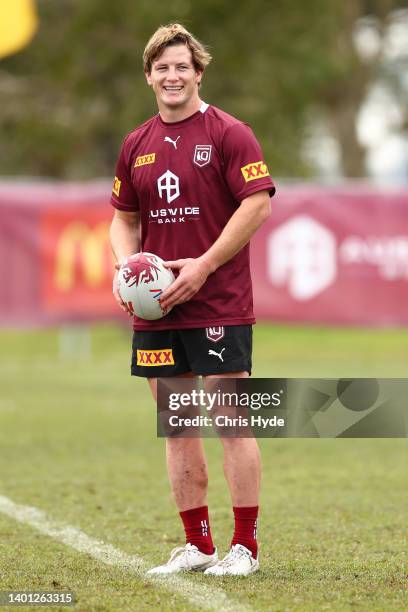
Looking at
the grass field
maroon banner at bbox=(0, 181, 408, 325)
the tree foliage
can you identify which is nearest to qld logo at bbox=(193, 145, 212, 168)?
the grass field

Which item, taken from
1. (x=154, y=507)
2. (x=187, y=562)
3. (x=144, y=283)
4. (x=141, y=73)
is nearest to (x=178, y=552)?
(x=187, y=562)

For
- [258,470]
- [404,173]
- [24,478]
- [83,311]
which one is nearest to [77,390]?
[83,311]

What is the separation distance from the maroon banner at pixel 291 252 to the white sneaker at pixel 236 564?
11389 mm

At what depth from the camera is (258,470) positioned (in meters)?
5.93

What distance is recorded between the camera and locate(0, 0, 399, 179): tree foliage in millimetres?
27469

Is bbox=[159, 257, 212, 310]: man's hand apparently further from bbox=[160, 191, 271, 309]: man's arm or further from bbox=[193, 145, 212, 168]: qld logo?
bbox=[193, 145, 212, 168]: qld logo

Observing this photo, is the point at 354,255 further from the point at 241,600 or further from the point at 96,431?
the point at 241,600

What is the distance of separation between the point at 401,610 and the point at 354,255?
12.2 metres

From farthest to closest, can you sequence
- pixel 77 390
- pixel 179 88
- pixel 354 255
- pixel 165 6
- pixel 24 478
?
pixel 165 6 < pixel 354 255 < pixel 77 390 < pixel 24 478 < pixel 179 88

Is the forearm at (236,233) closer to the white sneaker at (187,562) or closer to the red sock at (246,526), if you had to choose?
the red sock at (246,526)

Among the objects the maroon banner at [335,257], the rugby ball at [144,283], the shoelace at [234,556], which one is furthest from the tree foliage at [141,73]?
the shoelace at [234,556]

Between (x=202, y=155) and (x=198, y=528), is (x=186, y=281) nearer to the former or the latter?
(x=202, y=155)

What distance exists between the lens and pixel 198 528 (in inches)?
242

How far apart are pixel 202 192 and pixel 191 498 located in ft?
4.52
